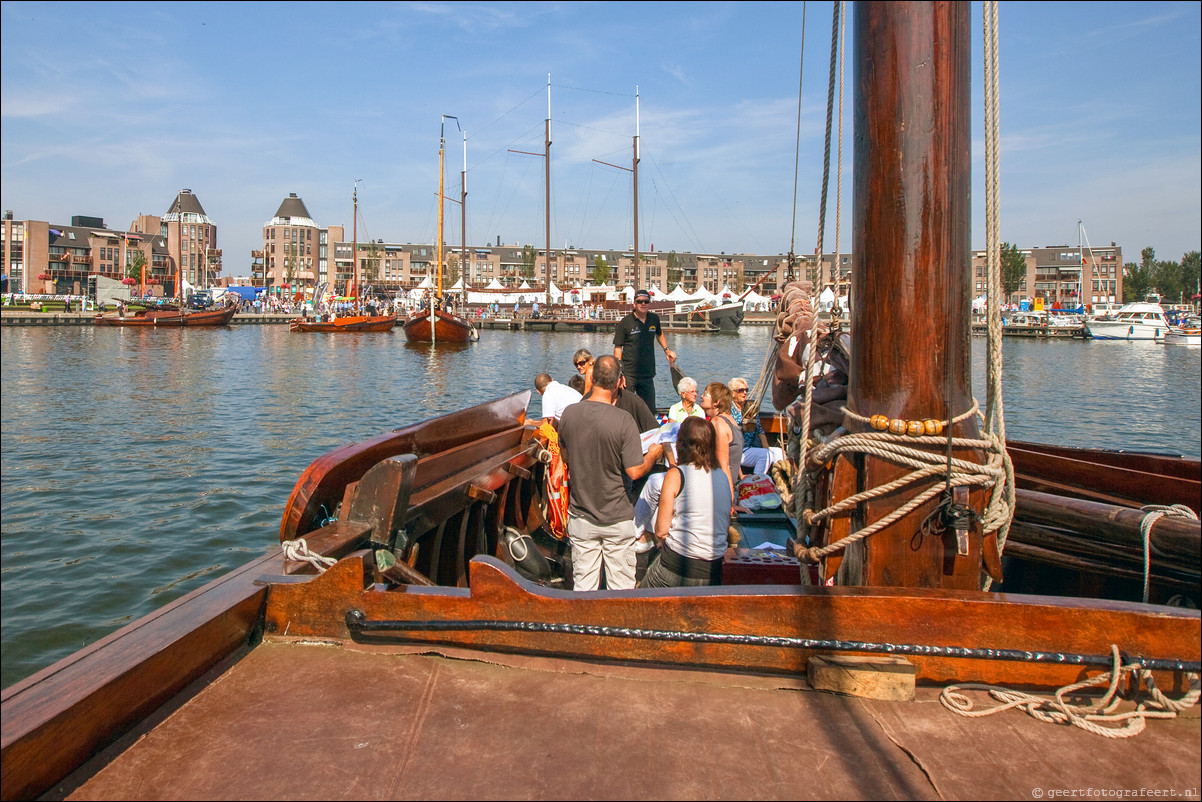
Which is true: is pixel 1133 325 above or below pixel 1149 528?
above

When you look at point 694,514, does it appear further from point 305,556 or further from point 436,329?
point 436,329

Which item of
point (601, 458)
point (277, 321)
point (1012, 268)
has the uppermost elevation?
point (1012, 268)

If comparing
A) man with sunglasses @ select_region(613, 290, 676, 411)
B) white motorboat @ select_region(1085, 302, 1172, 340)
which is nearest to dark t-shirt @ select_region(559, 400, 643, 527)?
man with sunglasses @ select_region(613, 290, 676, 411)

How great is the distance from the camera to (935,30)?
2.63 meters

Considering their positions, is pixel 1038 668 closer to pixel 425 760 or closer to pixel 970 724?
pixel 970 724

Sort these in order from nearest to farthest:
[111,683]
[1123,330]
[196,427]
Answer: [111,683]
[196,427]
[1123,330]

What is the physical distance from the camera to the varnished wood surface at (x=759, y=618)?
234cm

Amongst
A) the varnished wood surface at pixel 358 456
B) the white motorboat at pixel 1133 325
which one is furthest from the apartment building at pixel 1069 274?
the varnished wood surface at pixel 358 456

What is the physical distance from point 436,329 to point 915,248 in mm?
Result: 46661

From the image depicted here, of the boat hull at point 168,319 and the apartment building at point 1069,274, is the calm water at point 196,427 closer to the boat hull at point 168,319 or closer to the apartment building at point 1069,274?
the boat hull at point 168,319

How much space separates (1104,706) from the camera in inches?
88.4

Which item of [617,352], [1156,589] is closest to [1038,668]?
[1156,589]

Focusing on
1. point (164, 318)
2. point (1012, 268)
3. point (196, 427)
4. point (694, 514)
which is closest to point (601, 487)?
point (694, 514)

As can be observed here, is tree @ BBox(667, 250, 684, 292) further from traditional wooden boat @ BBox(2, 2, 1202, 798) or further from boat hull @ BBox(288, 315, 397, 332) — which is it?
traditional wooden boat @ BBox(2, 2, 1202, 798)
